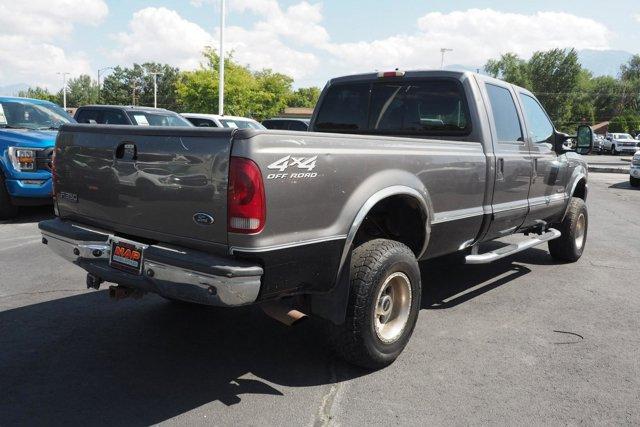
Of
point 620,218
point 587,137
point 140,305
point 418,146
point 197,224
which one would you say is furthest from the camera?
point 620,218

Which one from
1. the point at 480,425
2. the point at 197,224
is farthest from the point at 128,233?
the point at 480,425

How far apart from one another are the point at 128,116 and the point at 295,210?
31.7 feet

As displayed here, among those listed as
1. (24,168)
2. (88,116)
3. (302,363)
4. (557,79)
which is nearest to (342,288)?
(302,363)

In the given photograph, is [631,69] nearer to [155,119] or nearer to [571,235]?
[155,119]

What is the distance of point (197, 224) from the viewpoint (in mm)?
3014

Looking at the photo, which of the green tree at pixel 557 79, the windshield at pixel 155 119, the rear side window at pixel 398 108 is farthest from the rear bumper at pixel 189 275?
the green tree at pixel 557 79

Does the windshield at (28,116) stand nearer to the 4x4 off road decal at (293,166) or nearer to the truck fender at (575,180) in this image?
the 4x4 off road decal at (293,166)

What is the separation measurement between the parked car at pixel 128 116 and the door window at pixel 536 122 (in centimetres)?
767

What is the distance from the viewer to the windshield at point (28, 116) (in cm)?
902

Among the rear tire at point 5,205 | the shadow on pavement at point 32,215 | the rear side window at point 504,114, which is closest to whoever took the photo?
the rear side window at point 504,114

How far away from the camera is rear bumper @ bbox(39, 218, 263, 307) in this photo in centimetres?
283

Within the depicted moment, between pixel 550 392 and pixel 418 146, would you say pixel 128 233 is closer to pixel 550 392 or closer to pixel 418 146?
pixel 418 146

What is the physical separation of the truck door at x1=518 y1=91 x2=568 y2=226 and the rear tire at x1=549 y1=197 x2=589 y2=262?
1.25 feet

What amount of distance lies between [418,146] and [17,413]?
115 inches
